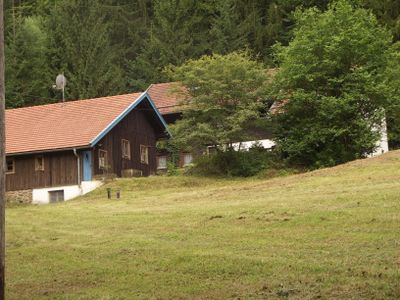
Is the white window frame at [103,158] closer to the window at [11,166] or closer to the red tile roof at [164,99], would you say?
the window at [11,166]

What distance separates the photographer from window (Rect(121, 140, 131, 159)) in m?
41.5

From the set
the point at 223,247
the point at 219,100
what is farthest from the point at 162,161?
the point at 223,247

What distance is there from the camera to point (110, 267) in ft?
47.8

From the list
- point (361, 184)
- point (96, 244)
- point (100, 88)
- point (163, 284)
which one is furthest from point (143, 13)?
point (163, 284)

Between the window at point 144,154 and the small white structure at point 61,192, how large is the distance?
5.99 metres

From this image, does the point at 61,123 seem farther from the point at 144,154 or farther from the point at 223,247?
the point at 223,247

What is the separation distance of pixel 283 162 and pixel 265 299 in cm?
2852

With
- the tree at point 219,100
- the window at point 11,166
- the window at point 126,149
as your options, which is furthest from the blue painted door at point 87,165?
the tree at point 219,100

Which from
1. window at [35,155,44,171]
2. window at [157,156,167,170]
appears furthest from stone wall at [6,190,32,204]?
window at [157,156,167,170]

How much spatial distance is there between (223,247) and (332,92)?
2548cm

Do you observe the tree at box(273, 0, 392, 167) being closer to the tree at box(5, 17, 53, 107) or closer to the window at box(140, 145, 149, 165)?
the window at box(140, 145, 149, 165)

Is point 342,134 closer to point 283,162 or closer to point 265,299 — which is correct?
point 283,162

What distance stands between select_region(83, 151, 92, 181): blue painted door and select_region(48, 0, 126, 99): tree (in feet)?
64.9

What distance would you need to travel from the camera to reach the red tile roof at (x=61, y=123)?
3847cm
